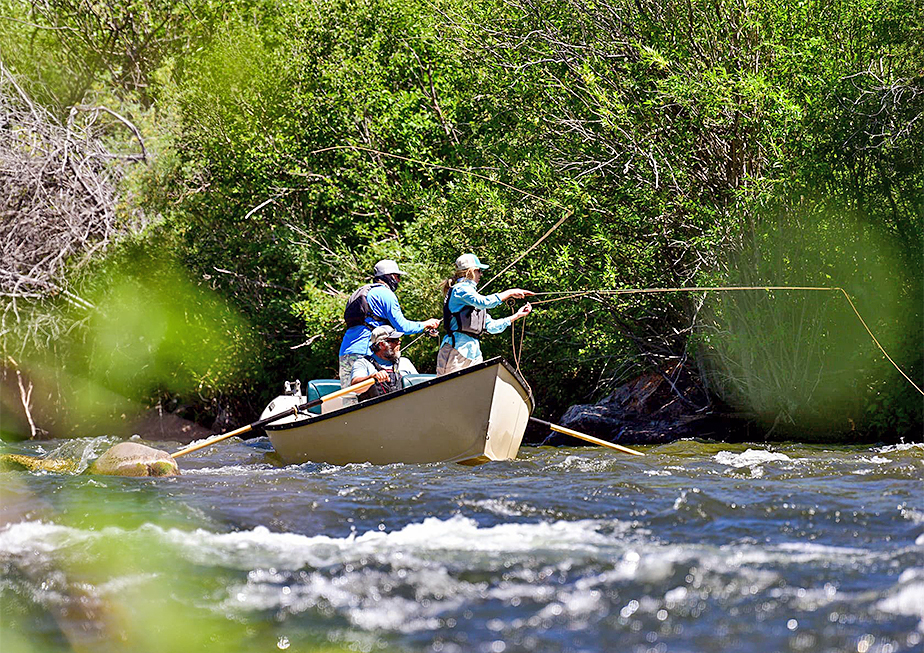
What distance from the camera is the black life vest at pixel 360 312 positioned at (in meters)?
9.13

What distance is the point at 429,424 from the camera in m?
8.14

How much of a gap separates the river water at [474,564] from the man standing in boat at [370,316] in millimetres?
2544

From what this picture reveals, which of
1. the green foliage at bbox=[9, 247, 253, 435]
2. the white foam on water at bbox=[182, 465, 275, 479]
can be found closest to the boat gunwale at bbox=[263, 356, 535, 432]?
the white foam on water at bbox=[182, 465, 275, 479]

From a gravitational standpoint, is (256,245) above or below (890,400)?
above

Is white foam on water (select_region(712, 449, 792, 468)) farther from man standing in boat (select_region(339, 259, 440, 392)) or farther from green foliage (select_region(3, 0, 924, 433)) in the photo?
man standing in boat (select_region(339, 259, 440, 392))

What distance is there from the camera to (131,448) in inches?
316

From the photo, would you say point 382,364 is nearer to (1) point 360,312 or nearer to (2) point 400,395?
(1) point 360,312

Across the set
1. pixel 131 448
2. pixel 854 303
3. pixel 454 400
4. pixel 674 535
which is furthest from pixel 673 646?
pixel 854 303

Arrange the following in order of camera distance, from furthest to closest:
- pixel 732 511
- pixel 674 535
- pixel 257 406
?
1. pixel 257 406
2. pixel 732 511
3. pixel 674 535

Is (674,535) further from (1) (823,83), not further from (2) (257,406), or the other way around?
(2) (257,406)

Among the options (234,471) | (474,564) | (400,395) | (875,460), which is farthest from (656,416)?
(474,564)

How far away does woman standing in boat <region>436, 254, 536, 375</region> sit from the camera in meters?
8.44

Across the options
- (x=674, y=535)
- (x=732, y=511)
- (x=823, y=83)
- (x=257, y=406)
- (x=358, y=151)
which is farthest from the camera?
(x=257, y=406)

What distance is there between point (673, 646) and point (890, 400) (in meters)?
7.09
